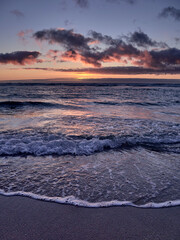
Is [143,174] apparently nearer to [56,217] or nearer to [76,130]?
[56,217]

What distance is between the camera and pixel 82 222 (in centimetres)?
249

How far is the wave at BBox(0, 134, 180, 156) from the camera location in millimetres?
5227

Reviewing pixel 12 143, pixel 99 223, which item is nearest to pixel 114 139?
pixel 12 143

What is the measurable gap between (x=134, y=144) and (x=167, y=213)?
11.0 feet

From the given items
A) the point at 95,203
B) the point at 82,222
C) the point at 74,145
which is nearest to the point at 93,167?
the point at 95,203

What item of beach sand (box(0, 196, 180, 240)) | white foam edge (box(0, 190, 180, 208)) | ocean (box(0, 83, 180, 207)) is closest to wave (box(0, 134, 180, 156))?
ocean (box(0, 83, 180, 207))

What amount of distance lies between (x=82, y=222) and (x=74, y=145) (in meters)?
3.26

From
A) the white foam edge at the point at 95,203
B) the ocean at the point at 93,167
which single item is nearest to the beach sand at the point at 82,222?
the white foam edge at the point at 95,203

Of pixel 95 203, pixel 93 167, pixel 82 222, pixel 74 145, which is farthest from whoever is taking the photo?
pixel 74 145

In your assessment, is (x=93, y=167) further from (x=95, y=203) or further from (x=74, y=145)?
(x=74, y=145)

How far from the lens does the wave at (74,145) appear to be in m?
5.23

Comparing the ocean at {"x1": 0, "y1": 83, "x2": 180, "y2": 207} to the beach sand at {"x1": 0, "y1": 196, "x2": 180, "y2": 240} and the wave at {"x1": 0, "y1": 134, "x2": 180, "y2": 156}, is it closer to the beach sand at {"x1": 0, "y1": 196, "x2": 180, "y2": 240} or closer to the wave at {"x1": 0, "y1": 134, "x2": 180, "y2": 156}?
the wave at {"x1": 0, "y1": 134, "x2": 180, "y2": 156}

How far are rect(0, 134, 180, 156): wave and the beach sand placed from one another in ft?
7.72

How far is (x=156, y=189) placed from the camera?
3.31 metres
